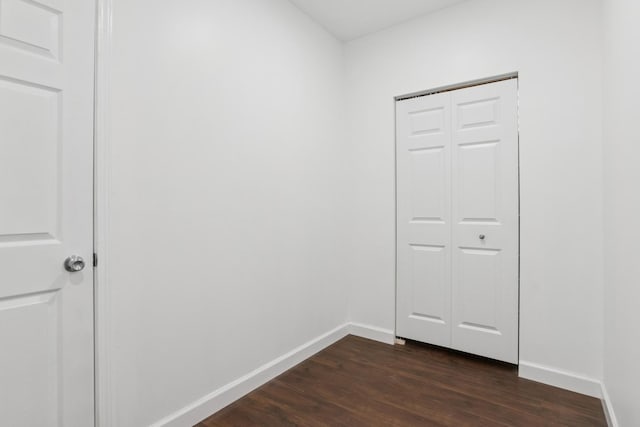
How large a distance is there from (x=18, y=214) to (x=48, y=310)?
403 mm

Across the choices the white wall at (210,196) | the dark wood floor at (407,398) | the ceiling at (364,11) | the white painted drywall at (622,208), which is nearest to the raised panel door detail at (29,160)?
the white wall at (210,196)

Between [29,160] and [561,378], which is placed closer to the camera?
[29,160]

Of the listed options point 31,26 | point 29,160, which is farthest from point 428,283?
point 31,26

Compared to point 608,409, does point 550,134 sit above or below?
above

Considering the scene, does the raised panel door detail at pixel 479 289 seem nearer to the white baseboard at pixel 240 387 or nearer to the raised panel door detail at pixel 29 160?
the white baseboard at pixel 240 387

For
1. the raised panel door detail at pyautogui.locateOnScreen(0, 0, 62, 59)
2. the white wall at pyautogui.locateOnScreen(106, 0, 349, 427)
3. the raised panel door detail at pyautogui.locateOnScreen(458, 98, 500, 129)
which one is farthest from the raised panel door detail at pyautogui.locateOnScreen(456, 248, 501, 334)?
the raised panel door detail at pyautogui.locateOnScreen(0, 0, 62, 59)

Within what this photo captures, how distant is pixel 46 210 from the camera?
4.53ft

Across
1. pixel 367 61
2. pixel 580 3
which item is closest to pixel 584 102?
pixel 580 3

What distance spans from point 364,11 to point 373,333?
2763 millimetres

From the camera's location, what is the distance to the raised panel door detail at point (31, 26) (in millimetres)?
1275

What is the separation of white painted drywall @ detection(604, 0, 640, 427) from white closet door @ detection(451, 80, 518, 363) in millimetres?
551

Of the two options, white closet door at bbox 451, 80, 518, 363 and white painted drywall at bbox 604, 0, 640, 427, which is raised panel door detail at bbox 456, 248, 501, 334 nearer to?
white closet door at bbox 451, 80, 518, 363

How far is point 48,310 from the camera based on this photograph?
4.54ft

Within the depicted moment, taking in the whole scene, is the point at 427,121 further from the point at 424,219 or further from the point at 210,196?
the point at 210,196
